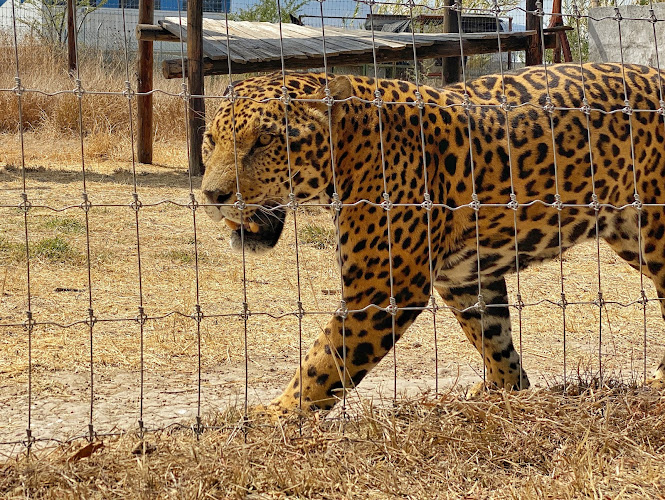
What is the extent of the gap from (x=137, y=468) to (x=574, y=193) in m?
2.50

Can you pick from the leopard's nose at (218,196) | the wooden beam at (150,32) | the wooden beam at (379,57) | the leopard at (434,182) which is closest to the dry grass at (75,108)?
the wooden beam at (150,32)

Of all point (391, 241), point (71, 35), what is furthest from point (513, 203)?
point (71, 35)

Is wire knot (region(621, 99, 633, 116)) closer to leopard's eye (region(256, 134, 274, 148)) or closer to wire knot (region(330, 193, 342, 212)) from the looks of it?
wire knot (region(330, 193, 342, 212))

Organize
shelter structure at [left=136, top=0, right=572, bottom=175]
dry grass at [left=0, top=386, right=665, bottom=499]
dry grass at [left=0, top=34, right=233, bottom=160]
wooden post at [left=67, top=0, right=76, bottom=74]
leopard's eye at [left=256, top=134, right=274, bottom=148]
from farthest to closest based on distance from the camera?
wooden post at [left=67, top=0, right=76, bottom=74], dry grass at [left=0, top=34, right=233, bottom=160], shelter structure at [left=136, top=0, right=572, bottom=175], leopard's eye at [left=256, top=134, right=274, bottom=148], dry grass at [left=0, top=386, right=665, bottom=499]

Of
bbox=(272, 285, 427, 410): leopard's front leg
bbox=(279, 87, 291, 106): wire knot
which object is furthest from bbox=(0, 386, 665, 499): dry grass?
bbox=(279, 87, 291, 106): wire knot

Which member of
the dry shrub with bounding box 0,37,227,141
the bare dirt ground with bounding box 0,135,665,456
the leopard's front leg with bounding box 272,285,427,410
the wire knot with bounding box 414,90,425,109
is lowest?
the bare dirt ground with bounding box 0,135,665,456

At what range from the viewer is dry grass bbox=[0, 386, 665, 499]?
3.24 meters

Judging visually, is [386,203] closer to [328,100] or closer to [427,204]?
[427,204]

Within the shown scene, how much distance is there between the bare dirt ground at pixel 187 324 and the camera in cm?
479

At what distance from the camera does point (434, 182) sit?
421 centimetres

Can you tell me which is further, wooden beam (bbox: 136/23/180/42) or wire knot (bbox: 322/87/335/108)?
wooden beam (bbox: 136/23/180/42)

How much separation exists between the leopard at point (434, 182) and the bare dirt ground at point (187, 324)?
25 centimetres

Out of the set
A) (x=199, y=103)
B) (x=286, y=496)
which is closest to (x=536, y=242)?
(x=286, y=496)

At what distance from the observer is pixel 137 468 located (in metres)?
3.29
